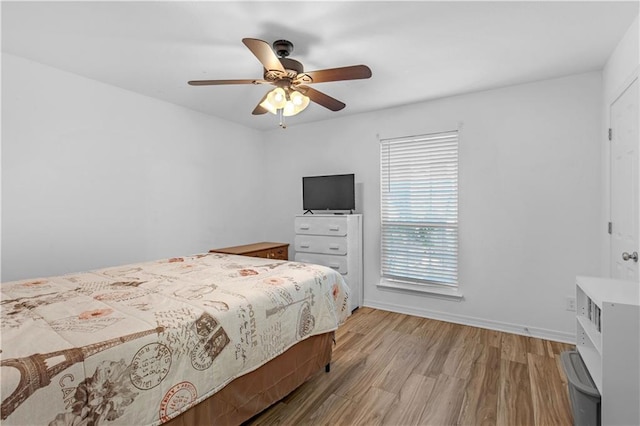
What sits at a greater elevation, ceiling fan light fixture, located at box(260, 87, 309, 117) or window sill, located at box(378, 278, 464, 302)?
ceiling fan light fixture, located at box(260, 87, 309, 117)

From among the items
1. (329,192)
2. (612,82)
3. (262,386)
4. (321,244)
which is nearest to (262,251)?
(321,244)

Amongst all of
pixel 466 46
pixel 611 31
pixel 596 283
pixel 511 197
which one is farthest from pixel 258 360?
pixel 611 31

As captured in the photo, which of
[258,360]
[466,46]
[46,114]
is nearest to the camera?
[258,360]

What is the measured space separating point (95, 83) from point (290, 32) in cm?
207

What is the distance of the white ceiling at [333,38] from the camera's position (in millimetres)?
1841

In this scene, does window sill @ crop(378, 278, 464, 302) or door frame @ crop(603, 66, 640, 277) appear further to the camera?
window sill @ crop(378, 278, 464, 302)

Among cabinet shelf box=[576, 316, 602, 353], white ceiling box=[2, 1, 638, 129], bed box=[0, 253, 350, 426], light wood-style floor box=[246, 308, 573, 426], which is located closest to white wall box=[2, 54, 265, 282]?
white ceiling box=[2, 1, 638, 129]

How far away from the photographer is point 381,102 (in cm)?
349

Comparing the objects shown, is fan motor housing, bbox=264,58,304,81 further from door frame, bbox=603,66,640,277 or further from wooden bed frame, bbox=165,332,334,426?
door frame, bbox=603,66,640,277

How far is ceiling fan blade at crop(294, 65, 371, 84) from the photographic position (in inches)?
77.0

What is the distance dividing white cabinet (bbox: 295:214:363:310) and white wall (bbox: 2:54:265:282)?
1.15 metres

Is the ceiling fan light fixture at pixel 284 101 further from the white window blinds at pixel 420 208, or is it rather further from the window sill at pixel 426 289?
the window sill at pixel 426 289

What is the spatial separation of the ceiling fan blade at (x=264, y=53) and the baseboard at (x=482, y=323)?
9.64ft

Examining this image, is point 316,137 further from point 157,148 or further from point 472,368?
point 472,368
